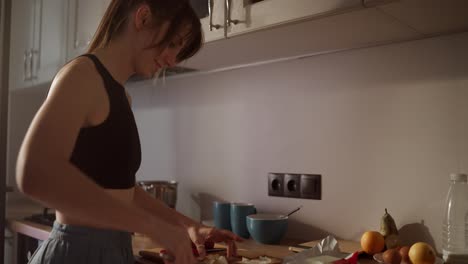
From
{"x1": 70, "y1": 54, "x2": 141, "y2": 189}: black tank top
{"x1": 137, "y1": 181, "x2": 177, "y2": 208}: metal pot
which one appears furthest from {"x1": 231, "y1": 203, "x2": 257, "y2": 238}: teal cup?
{"x1": 70, "y1": 54, "x2": 141, "y2": 189}: black tank top

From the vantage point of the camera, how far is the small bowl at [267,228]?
131cm

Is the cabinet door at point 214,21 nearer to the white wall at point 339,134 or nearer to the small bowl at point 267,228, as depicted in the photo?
the white wall at point 339,134

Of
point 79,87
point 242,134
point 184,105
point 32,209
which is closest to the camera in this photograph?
point 79,87

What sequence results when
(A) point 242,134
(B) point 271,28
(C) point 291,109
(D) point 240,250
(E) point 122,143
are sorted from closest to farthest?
(E) point 122,143 → (B) point 271,28 → (D) point 240,250 → (C) point 291,109 → (A) point 242,134

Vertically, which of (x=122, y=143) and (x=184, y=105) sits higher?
(x=184, y=105)

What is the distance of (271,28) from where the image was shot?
1.08 meters

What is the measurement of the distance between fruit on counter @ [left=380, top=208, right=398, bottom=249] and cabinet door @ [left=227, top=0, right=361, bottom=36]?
0.57 m

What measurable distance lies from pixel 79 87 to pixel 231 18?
0.58m

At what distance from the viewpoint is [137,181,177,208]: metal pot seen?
1.62m

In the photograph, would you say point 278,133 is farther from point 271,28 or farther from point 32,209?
point 32,209

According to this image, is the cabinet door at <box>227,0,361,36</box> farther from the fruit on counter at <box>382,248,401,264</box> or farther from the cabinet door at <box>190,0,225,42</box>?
the fruit on counter at <box>382,248,401,264</box>

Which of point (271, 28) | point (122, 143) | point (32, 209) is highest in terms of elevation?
point (271, 28)

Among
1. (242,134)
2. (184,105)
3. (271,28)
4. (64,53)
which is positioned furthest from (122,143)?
(64,53)

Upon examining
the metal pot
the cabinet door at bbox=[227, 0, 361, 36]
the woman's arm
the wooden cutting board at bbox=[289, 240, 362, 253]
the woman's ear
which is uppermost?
the cabinet door at bbox=[227, 0, 361, 36]
